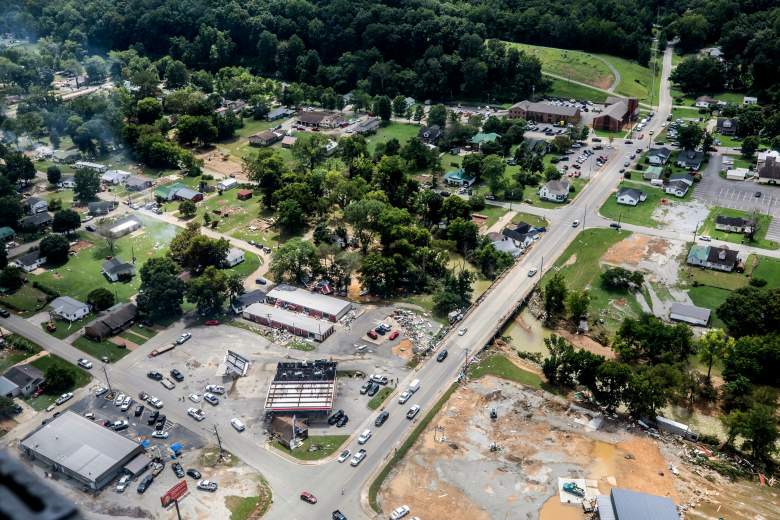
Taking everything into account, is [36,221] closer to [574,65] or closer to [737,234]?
[737,234]

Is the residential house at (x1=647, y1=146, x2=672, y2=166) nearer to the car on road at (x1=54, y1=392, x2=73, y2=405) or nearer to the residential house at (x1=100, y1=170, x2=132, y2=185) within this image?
the residential house at (x1=100, y1=170, x2=132, y2=185)

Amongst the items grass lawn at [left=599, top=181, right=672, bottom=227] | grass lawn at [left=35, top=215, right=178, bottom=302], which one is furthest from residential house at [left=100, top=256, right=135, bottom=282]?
grass lawn at [left=599, top=181, right=672, bottom=227]

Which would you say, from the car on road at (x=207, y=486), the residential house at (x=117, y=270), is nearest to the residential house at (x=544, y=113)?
the residential house at (x=117, y=270)

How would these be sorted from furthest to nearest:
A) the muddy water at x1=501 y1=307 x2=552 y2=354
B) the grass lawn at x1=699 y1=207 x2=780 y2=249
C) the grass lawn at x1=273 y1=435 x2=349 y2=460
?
the grass lawn at x1=699 y1=207 x2=780 y2=249
the muddy water at x1=501 y1=307 x2=552 y2=354
the grass lawn at x1=273 y1=435 x2=349 y2=460

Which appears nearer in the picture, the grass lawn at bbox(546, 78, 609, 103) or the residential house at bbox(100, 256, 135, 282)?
the residential house at bbox(100, 256, 135, 282)

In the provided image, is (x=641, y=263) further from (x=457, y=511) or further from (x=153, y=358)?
(x=153, y=358)

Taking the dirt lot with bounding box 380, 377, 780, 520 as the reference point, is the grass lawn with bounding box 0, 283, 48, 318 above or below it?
above

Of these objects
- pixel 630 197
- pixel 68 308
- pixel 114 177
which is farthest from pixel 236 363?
pixel 630 197

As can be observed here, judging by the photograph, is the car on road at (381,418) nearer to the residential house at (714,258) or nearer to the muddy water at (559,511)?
the muddy water at (559,511)
